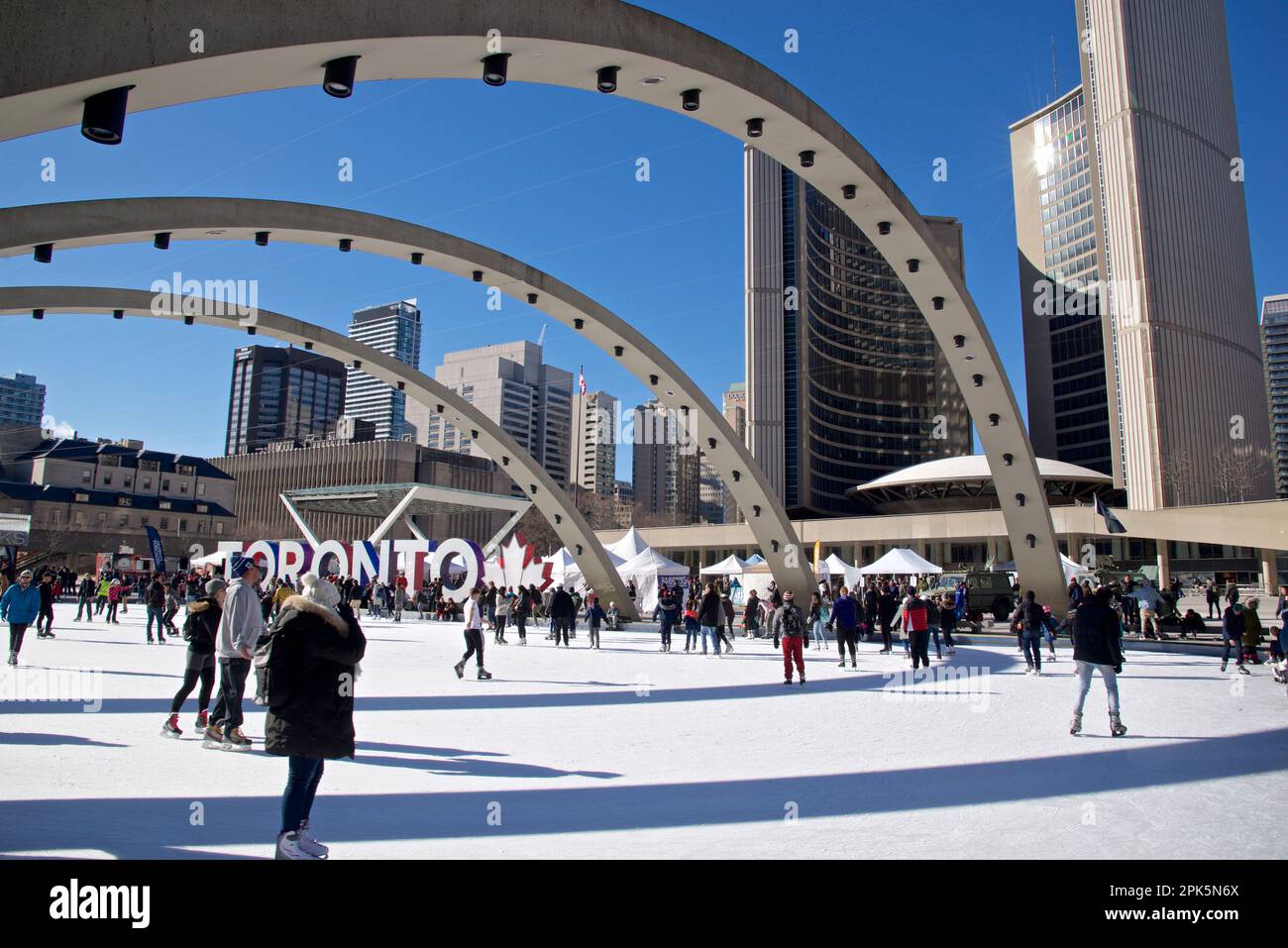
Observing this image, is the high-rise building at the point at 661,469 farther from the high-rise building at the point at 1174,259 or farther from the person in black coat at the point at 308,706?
the person in black coat at the point at 308,706

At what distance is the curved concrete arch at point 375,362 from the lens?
52.7 feet

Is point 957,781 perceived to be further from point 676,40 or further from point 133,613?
point 133,613

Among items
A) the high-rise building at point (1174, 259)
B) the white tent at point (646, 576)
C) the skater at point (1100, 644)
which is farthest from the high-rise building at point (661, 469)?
the skater at point (1100, 644)

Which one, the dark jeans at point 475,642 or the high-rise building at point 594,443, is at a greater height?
the high-rise building at point 594,443

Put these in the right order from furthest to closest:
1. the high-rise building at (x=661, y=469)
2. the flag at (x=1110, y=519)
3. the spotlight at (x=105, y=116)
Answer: the high-rise building at (x=661, y=469) < the flag at (x=1110, y=519) < the spotlight at (x=105, y=116)

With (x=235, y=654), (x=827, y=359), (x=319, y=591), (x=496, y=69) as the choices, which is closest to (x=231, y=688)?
(x=235, y=654)

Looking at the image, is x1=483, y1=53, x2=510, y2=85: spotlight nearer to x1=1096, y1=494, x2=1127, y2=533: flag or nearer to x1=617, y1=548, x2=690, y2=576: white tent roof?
x1=617, y1=548, x2=690, y2=576: white tent roof

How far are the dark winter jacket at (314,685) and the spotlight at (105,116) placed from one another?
3.67 metres

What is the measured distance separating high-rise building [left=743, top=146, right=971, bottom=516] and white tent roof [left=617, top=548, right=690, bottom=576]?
63445mm

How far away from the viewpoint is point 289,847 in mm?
4156
